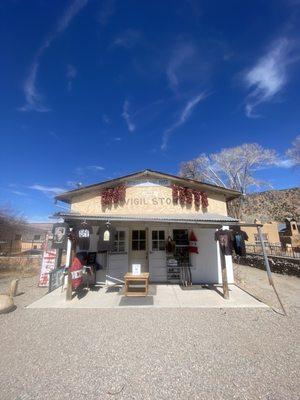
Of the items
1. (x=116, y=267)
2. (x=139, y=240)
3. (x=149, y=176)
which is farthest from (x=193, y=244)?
(x=149, y=176)

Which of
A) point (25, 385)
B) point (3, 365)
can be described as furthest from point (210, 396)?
point (3, 365)

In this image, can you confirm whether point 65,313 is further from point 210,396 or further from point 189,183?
point 189,183

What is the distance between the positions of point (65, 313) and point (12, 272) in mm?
10202

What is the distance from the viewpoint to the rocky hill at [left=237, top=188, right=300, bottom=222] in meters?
39.8

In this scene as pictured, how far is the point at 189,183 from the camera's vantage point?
34.6 feet

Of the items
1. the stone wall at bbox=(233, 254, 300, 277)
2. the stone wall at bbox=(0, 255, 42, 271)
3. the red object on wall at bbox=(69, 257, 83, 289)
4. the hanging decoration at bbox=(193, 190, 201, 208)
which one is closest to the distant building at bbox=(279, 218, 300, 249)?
the stone wall at bbox=(233, 254, 300, 277)

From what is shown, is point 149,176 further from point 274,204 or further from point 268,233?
point 274,204

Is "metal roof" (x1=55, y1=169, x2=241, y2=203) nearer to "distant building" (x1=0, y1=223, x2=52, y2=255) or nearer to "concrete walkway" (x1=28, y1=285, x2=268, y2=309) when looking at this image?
"concrete walkway" (x1=28, y1=285, x2=268, y2=309)

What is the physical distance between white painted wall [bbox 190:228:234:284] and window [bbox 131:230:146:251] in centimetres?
229

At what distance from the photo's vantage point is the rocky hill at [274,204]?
1569 inches

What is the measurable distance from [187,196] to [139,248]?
133 inches

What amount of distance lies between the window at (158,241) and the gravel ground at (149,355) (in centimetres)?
380

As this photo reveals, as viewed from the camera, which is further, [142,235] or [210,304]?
[142,235]

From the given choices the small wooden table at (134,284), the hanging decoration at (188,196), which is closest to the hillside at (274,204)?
the hanging decoration at (188,196)
